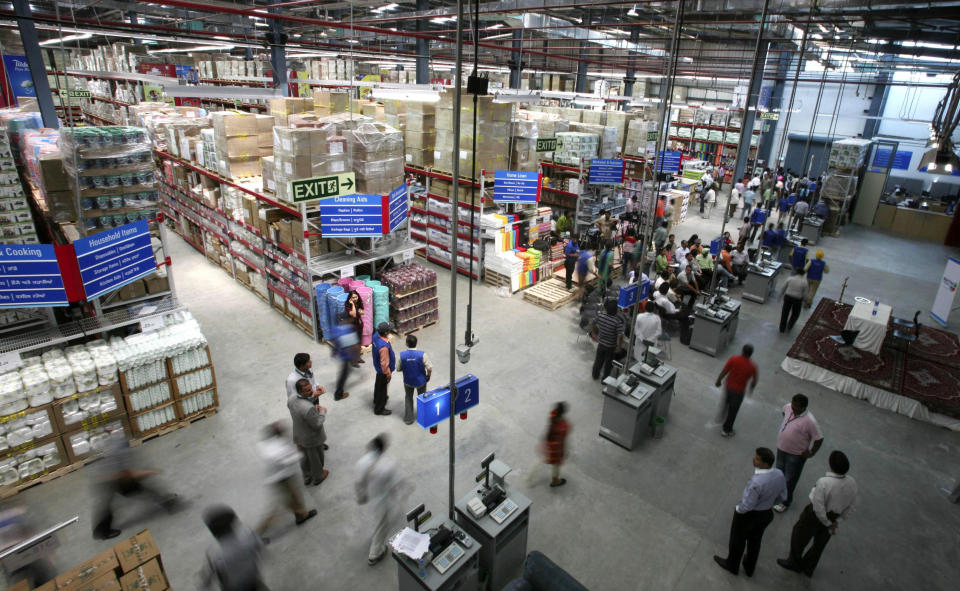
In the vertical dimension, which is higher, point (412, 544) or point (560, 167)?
point (560, 167)

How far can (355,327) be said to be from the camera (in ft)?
25.8

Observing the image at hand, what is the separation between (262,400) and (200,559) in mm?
2720

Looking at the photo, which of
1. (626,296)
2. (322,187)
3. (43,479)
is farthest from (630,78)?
(43,479)

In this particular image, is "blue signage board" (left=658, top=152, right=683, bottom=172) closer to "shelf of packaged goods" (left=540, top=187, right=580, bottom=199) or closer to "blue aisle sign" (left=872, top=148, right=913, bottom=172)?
"shelf of packaged goods" (left=540, top=187, right=580, bottom=199)

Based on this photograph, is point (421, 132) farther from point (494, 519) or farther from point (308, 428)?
point (494, 519)

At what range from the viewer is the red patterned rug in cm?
775

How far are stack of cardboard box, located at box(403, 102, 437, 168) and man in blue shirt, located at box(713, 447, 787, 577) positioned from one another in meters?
10.0

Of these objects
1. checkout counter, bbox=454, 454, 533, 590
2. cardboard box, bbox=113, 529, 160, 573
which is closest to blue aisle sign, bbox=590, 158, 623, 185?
checkout counter, bbox=454, 454, 533, 590

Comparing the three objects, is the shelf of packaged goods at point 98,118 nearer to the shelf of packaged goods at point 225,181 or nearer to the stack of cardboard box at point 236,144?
the shelf of packaged goods at point 225,181

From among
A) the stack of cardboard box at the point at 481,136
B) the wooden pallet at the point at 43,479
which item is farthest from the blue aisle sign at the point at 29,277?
the stack of cardboard box at the point at 481,136

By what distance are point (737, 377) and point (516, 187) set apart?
5.98 m

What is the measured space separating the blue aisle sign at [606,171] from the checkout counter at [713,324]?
5.00 m

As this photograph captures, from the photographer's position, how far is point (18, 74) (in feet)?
50.5

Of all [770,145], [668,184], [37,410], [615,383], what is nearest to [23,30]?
[37,410]
